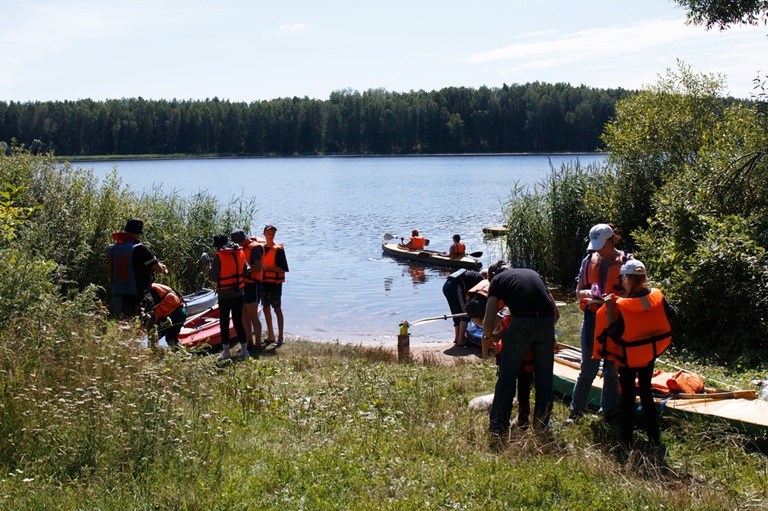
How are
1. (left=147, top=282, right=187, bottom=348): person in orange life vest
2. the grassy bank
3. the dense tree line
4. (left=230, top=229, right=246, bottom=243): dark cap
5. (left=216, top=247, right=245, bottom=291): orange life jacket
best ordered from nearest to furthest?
the grassy bank
(left=147, top=282, right=187, bottom=348): person in orange life vest
(left=216, top=247, right=245, bottom=291): orange life jacket
(left=230, top=229, right=246, bottom=243): dark cap
the dense tree line

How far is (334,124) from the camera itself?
400ft

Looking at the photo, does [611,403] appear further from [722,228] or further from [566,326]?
[566,326]

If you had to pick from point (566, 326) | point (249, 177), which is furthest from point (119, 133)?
point (566, 326)

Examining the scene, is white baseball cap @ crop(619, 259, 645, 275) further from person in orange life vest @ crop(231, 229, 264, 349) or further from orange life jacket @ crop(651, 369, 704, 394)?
person in orange life vest @ crop(231, 229, 264, 349)

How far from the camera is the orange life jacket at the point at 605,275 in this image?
6.56 meters

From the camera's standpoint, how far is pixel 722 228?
1050 cm

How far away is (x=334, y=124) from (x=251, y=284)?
11340cm

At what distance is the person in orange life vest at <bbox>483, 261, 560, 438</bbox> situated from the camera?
6.11m

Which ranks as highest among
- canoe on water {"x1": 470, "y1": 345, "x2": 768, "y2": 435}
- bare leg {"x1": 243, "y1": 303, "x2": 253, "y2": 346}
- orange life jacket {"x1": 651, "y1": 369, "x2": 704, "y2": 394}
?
orange life jacket {"x1": 651, "y1": 369, "x2": 704, "y2": 394}

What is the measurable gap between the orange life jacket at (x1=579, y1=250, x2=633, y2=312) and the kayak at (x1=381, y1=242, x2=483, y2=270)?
16.6 metres

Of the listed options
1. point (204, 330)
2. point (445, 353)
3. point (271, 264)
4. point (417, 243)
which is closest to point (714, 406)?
point (445, 353)

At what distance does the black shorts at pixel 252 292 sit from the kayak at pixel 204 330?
0.83m

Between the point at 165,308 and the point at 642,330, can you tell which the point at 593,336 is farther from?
the point at 165,308

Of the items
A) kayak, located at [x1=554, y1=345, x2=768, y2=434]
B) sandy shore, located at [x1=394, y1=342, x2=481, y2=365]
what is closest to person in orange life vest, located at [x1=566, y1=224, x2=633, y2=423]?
kayak, located at [x1=554, y1=345, x2=768, y2=434]
